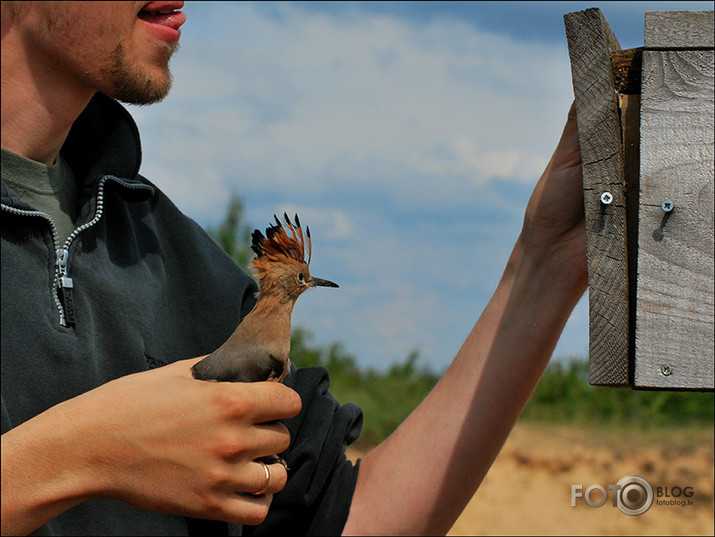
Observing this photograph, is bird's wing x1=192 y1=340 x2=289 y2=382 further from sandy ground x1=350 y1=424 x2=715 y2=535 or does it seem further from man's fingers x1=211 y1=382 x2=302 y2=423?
sandy ground x1=350 y1=424 x2=715 y2=535

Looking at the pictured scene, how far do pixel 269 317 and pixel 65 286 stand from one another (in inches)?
23.3

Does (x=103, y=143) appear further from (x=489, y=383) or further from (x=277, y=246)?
(x=489, y=383)

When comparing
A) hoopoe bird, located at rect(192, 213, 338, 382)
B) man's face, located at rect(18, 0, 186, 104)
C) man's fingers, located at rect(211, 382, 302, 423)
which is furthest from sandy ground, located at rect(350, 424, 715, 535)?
man's face, located at rect(18, 0, 186, 104)

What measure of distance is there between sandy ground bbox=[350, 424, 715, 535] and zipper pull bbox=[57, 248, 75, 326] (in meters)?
5.35

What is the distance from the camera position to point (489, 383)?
248cm

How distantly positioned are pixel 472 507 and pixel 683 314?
5.93 metres

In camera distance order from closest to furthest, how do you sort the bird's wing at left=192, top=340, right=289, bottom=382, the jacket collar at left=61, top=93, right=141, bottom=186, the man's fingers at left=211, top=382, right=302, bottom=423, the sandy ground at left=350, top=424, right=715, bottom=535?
the man's fingers at left=211, top=382, right=302, bottom=423
the bird's wing at left=192, top=340, right=289, bottom=382
the jacket collar at left=61, top=93, right=141, bottom=186
the sandy ground at left=350, top=424, right=715, bottom=535

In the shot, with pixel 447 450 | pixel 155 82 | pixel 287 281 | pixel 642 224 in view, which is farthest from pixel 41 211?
pixel 642 224

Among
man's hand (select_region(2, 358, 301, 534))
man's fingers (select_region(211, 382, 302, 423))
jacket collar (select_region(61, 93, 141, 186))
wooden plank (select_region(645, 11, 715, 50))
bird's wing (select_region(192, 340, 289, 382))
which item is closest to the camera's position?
man's hand (select_region(2, 358, 301, 534))

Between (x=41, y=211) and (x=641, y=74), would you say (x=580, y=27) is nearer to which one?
(x=641, y=74)

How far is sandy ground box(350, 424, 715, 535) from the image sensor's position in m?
6.76

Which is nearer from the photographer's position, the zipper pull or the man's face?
the man's face

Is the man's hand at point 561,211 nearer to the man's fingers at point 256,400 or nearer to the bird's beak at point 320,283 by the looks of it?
the bird's beak at point 320,283

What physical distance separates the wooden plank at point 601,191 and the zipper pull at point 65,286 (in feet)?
4.72
